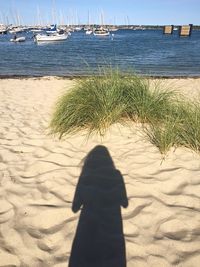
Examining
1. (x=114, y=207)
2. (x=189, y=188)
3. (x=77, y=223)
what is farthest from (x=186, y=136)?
(x=77, y=223)

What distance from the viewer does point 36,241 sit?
2766 mm

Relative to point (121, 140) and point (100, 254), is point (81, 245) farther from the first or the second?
point (121, 140)

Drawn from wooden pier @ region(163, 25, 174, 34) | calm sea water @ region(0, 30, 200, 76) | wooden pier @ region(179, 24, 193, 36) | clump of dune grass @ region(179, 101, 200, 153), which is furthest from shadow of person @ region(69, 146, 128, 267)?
wooden pier @ region(163, 25, 174, 34)

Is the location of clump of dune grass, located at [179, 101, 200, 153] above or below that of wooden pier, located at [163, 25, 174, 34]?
above

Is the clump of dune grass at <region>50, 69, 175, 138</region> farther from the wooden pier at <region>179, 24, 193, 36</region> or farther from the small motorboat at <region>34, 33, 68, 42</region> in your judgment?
the wooden pier at <region>179, 24, 193, 36</region>

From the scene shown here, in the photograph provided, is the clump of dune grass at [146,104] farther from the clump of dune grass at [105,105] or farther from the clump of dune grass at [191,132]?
the clump of dune grass at [191,132]

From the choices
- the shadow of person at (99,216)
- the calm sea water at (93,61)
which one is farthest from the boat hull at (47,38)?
the shadow of person at (99,216)

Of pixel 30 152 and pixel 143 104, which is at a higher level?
pixel 143 104

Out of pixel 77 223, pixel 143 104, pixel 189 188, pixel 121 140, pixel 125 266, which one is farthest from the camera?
pixel 143 104

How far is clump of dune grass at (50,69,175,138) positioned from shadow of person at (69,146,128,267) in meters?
Answer: 1.15

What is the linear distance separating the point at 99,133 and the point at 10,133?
1889 millimetres

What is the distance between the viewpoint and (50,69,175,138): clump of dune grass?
208 inches

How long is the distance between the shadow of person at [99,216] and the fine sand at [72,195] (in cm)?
8

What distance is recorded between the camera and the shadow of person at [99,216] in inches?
102
